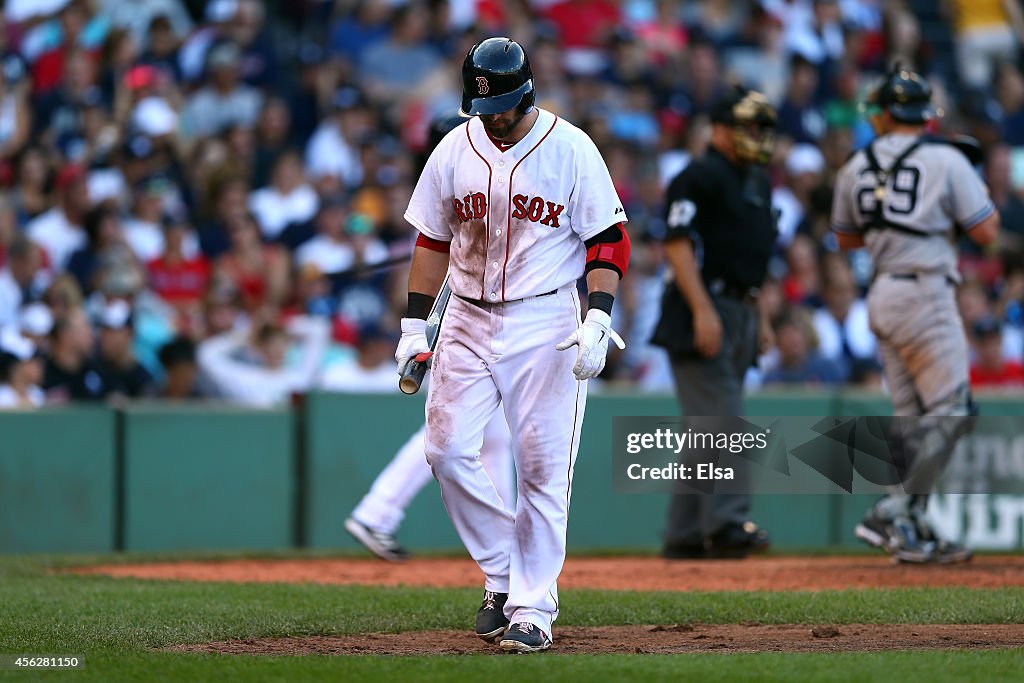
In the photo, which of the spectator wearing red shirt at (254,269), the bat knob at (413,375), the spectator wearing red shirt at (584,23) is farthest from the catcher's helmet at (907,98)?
the spectator wearing red shirt at (584,23)

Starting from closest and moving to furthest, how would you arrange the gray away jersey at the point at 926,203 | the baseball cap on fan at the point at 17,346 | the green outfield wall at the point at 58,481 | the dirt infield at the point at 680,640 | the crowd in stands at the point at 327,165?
the dirt infield at the point at 680,640, the gray away jersey at the point at 926,203, the green outfield wall at the point at 58,481, the baseball cap on fan at the point at 17,346, the crowd in stands at the point at 327,165

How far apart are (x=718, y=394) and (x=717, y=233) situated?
3.07 feet

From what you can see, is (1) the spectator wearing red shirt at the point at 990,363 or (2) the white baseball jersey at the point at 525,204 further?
(1) the spectator wearing red shirt at the point at 990,363

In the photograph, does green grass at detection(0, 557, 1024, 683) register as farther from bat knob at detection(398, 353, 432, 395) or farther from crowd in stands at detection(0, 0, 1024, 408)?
crowd in stands at detection(0, 0, 1024, 408)

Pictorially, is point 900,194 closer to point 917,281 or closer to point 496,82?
point 917,281

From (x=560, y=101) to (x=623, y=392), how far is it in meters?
4.65

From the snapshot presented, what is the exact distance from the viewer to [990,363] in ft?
42.3

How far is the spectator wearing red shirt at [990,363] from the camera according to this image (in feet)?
42.2

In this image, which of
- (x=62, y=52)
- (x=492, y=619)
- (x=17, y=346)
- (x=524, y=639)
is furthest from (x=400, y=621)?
(x=62, y=52)

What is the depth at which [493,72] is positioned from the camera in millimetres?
5973

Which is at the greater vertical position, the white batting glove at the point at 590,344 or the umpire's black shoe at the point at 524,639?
the white batting glove at the point at 590,344

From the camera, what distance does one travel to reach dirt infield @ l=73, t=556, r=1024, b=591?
8.25m

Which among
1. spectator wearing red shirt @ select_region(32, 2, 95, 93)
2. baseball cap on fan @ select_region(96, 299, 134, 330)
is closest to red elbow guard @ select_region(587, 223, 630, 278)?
baseball cap on fan @ select_region(96, 299, 134, 330)

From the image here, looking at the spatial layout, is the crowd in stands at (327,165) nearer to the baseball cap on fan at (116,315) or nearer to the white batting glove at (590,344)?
the baseball cap on fan at (116,315)
